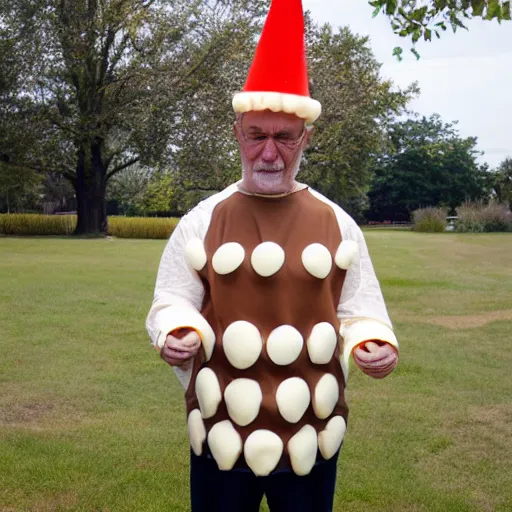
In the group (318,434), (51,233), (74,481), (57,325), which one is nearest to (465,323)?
(57,325)

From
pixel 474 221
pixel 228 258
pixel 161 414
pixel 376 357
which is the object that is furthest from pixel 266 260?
pixel 474 221

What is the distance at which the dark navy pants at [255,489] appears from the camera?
2672 mm

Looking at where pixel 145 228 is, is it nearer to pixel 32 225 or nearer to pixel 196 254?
pixel 32 225

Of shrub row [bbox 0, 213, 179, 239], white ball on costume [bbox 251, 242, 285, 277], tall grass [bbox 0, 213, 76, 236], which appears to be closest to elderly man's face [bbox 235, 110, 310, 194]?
white ball on costume [bbox 251, 242, 285, 277]

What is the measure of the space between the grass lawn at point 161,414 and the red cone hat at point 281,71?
2.62 metres

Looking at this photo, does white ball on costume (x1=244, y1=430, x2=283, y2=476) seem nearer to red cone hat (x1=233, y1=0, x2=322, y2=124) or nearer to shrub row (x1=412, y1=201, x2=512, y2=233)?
red cone hat (x1=233, y1=0, x2=322, y2=124)

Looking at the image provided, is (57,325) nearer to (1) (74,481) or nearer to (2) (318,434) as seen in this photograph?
(1) (74,481)

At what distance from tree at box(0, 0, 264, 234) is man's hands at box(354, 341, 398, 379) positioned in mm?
26217

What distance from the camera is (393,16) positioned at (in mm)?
5570

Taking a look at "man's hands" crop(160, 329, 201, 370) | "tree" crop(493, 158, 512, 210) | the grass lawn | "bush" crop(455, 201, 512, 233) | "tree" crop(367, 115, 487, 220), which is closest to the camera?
"man's hands" crop(160, 329, 201, 370)

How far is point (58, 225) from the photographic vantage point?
32.6 meters

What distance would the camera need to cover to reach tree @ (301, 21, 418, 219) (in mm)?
33219

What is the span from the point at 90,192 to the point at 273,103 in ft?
97.4

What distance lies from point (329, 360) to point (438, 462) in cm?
287
